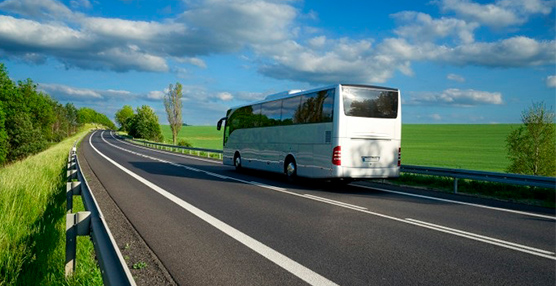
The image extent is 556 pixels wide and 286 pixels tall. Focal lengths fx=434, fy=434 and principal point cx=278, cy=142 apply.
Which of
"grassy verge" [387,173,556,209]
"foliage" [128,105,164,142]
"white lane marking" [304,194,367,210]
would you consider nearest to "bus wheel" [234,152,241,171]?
"grassy verge" [387,173,556,209]

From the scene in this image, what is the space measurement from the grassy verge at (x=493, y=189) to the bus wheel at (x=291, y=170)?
3.72 m

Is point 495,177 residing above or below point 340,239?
above

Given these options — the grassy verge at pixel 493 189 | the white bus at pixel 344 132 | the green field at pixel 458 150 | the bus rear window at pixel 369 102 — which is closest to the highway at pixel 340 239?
the white bus at pixel 344 132

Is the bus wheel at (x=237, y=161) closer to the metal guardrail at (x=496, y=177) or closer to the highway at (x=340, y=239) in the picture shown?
the metal guardrail at (x=496, y=177)

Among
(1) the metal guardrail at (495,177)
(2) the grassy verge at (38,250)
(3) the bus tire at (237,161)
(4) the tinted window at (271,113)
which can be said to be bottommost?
(2) the grassy verge at (38,250)

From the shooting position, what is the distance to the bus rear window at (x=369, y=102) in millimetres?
12766

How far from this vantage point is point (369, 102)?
42.8 feet

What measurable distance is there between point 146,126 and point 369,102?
8320cm

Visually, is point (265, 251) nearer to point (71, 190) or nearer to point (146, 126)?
point (71, 190)

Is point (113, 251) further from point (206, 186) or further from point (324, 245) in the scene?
point (206, 186)

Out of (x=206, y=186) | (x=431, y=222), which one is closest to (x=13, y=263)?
(x=431, y=222)

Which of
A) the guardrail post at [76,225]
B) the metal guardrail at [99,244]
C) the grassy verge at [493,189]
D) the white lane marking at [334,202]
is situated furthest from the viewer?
the grassy verge at [493,189]

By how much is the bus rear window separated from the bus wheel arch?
3.26 meters

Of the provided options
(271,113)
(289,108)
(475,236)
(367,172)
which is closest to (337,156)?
(367,172)
